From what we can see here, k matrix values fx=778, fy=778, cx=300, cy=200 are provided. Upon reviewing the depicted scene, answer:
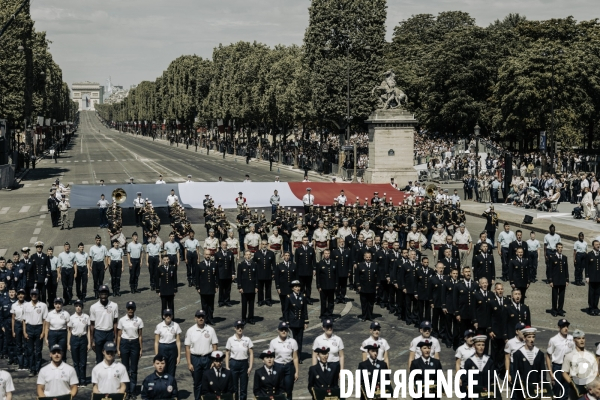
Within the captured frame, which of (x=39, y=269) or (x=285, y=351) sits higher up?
(x=285, y=351)

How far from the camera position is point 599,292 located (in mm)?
21891

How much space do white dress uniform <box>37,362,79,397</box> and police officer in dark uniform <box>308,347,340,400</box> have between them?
12.4 feet

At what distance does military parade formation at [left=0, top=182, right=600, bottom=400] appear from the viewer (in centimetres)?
1262

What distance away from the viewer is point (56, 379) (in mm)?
12117

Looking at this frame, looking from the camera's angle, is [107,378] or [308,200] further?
[308,200]

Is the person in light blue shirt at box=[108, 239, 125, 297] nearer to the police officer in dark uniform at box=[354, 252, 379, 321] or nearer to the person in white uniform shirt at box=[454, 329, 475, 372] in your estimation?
the police officer in dark uniform at box=[354, 252, 379, 321]

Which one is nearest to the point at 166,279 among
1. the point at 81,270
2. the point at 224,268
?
the point at 224,268

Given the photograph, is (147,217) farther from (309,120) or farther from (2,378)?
(309,120)

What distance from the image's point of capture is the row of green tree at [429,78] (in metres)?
72.5

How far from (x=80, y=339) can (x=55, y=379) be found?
3704 mm

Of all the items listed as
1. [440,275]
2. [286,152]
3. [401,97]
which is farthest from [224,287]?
[286,152]

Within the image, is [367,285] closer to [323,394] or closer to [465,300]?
[465,300]

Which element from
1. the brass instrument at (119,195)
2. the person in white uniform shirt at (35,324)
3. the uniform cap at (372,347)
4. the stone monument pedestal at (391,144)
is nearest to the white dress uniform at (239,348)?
the uniform cap at (372,347)

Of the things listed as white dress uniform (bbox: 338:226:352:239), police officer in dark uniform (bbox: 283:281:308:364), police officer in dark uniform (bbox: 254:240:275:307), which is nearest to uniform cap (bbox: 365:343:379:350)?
police officer in dark uniform (bbox: 283:281:308:364)
